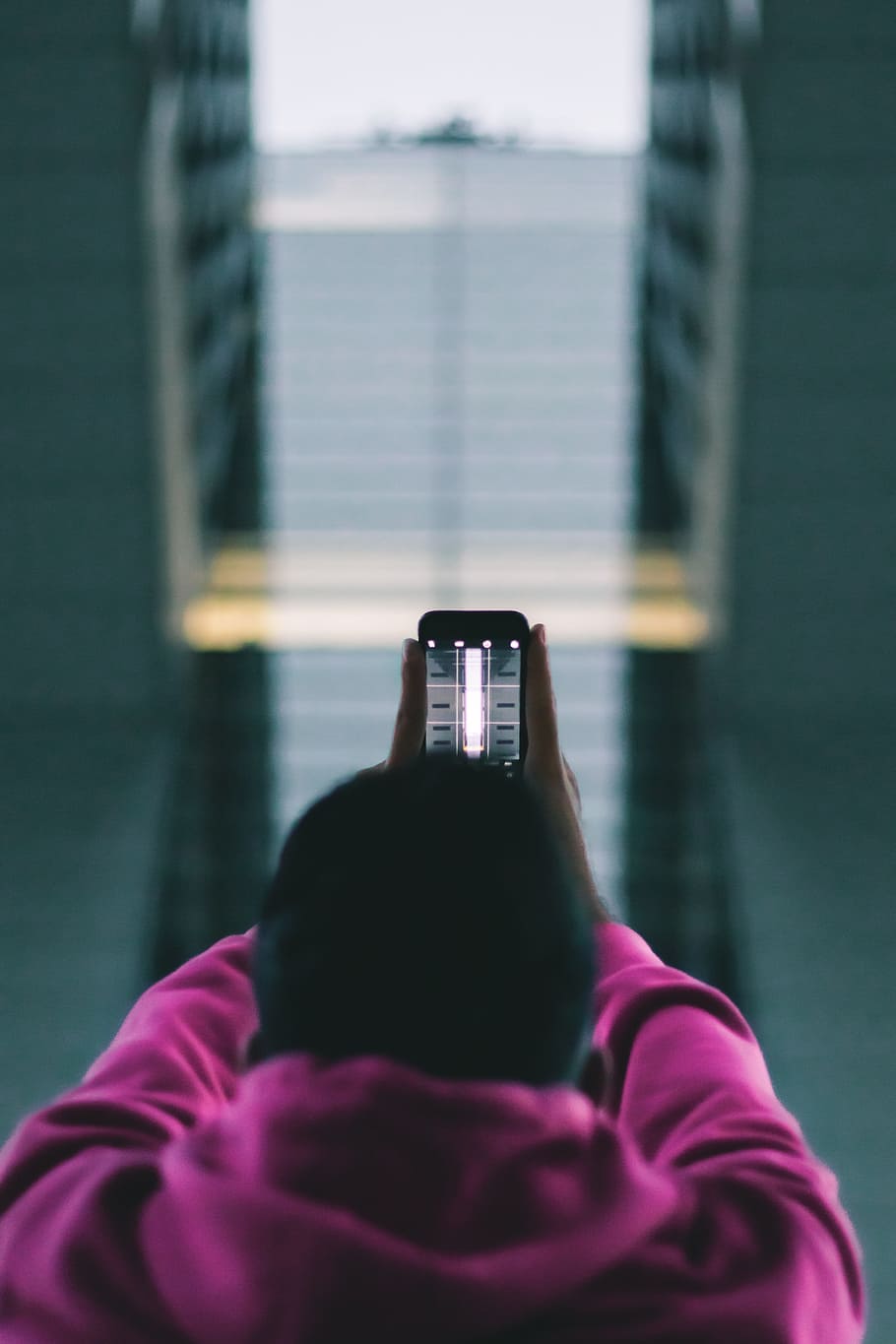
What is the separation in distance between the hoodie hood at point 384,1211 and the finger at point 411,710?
228mm

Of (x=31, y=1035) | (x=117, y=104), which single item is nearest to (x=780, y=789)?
(x=31, y=1035)

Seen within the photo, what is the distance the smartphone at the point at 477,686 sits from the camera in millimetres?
592

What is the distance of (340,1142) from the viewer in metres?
0.33

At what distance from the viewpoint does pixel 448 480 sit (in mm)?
2664

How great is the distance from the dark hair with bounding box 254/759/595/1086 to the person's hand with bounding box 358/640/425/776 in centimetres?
20

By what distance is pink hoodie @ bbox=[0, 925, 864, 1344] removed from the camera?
0.32 meters

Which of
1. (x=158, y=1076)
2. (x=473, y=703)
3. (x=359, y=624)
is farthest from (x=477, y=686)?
(x=359, y=624)

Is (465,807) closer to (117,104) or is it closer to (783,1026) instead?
(783,1026)

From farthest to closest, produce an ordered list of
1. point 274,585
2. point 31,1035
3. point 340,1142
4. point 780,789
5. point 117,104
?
1. point 274,585
2. point 780,789
3. point 117,104
4. point 31,1035
5. point 340,1142

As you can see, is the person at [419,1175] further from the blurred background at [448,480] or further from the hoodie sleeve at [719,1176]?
the blurred background at [448,480]

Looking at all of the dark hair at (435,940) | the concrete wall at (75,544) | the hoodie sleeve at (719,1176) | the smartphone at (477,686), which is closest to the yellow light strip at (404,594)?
the concrete wall at (75,544)

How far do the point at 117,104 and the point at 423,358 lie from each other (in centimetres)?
77

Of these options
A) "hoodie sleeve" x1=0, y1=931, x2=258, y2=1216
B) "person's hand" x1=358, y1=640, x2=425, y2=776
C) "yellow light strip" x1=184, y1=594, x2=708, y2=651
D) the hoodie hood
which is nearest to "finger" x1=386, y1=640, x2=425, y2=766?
"person's hand" x1=358, y1=640, x2=425, y2=776

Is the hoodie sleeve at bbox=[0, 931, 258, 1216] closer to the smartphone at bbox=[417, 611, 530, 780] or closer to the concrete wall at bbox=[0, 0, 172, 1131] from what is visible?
the smartphone at bbox=[417, 611, 530, 780]
